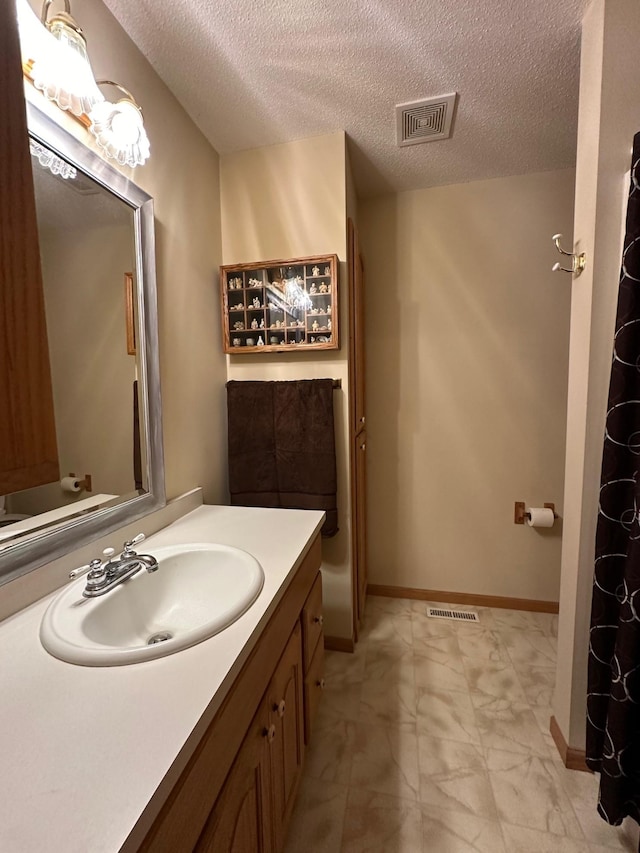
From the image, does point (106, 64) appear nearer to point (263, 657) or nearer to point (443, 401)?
point (263, 657)

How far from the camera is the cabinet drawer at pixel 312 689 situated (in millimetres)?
1119

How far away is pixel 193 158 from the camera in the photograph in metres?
1.45

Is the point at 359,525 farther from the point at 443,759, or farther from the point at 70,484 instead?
the point at 70,484

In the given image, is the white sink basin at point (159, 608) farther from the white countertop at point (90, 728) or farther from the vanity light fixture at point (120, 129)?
the vanity light fixture at point (120, 129)

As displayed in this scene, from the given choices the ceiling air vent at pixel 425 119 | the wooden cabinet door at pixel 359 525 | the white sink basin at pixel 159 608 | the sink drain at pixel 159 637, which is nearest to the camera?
the white sink basin at pixel 159 608

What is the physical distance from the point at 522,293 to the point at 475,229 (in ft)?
1.43

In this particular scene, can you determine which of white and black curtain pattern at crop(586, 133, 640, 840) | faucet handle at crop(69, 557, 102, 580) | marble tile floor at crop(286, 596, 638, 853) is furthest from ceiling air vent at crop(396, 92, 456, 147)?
marble tile floor at crop(286, 596, 638, 853)

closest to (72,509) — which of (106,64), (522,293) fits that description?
(106,64)

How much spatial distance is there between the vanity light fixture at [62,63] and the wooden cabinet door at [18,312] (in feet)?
1.97

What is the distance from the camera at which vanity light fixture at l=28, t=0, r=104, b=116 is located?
78 centimetres

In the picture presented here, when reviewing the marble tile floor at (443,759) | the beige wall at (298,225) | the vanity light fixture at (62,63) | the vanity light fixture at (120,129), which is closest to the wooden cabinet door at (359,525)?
the beige wall at (298,225)

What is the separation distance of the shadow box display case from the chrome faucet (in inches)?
39.5

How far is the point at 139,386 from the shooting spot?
1.15 m

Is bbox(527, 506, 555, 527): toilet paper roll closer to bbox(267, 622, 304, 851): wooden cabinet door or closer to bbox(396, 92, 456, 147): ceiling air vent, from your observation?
bbox(267, 622, 304, 851): wooden cabinet door
